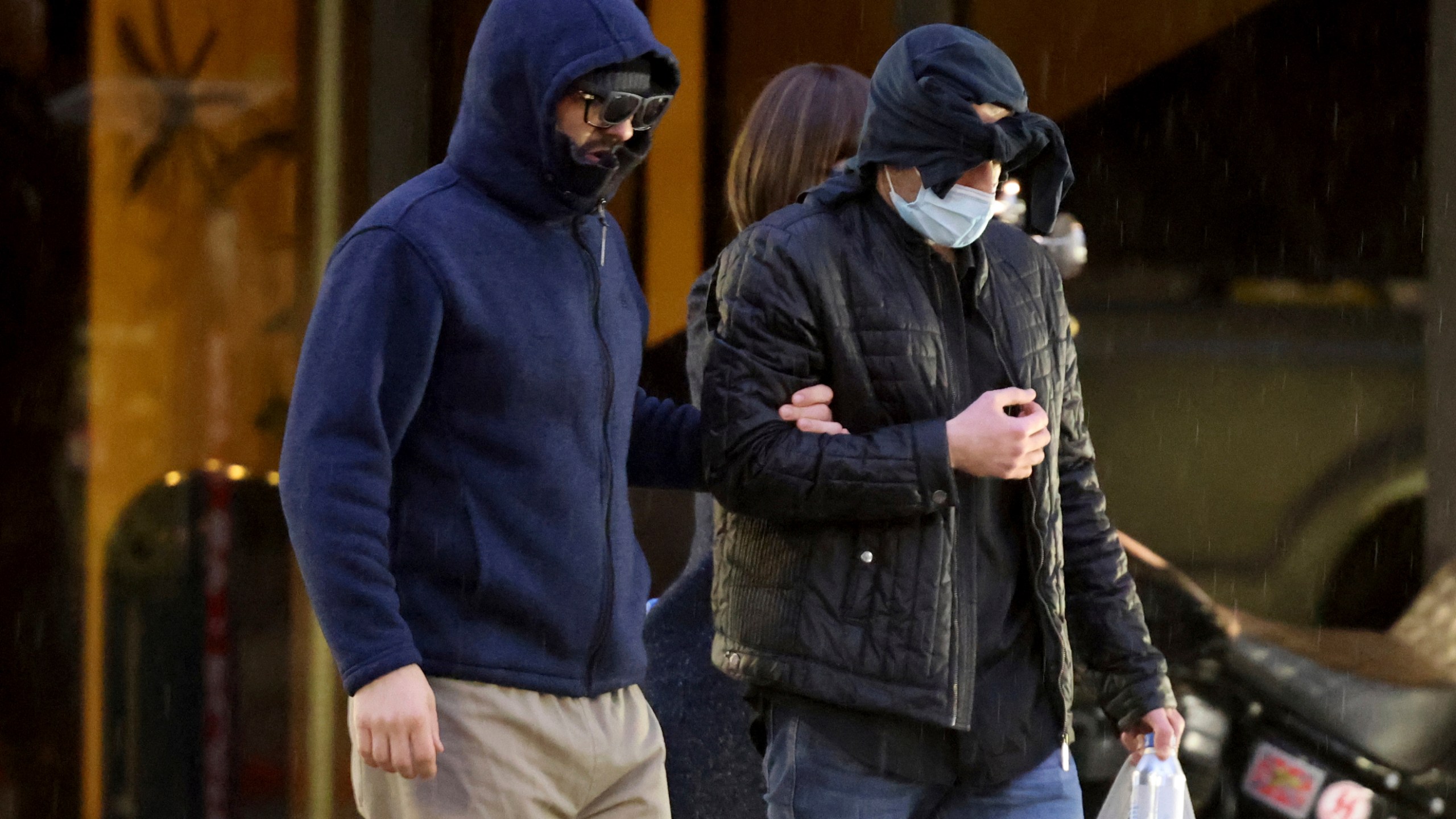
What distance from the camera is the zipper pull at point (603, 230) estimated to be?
228cm

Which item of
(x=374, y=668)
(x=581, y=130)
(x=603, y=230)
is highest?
(x=581, y=130)

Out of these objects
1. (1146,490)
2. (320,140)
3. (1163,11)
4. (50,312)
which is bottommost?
(1146,490)

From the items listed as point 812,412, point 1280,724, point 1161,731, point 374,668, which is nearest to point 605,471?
point 812,412

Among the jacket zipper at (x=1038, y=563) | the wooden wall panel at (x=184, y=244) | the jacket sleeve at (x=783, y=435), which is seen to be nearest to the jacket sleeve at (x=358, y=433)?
the jacket sleeve at (x=783, y=435)

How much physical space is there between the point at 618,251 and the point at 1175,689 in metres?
2.63

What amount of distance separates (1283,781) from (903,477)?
2.63 m

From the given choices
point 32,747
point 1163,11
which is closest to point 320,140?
point 32,747

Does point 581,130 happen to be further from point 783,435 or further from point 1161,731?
point 1161,731

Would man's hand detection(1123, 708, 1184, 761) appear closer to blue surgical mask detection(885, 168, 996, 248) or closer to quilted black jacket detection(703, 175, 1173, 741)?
quilted black jacket detection(703, 175, 1173, 741)

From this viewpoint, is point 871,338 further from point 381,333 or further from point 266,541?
point 266,541

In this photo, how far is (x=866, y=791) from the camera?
2324mm

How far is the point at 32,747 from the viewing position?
4.48m

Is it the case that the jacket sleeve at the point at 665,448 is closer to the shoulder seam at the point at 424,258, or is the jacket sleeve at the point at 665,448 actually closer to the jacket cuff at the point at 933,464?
the jacket cuff at the point at 933,464

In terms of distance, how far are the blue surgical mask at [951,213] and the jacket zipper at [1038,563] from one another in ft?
0.34
